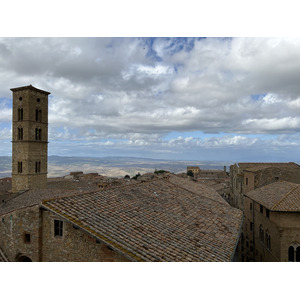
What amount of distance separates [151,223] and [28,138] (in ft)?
111

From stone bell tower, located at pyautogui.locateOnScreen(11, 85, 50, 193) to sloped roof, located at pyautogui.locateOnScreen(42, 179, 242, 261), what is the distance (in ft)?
97.0

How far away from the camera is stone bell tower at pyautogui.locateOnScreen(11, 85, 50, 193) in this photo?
36250mm

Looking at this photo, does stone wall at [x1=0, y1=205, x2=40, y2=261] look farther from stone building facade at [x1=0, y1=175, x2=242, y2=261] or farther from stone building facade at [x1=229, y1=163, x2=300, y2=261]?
stone building facade at [x1=229, y1=163, x2=300, y2=261]

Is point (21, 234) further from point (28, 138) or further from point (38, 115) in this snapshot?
point (38, 115)

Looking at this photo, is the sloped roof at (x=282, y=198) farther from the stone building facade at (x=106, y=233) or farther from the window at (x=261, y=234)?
the stone building facade at (x=106, y=233)

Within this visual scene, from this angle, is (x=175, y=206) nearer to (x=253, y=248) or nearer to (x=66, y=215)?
(x=66, y=215)

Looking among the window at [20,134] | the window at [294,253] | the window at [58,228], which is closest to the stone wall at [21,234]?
the window at [58,228]

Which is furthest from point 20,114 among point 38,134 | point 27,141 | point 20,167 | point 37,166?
point 37,166

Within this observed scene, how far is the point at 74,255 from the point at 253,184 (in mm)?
28634

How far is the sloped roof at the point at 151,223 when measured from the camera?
6.77 meters

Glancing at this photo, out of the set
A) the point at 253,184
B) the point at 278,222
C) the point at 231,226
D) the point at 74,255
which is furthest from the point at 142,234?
the point at 253,184

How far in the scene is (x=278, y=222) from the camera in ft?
57.7

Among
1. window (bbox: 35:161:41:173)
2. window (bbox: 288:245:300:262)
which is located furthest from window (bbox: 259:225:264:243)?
window (bbox: 35:161:41:173)

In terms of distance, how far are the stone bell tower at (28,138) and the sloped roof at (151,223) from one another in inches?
1164
